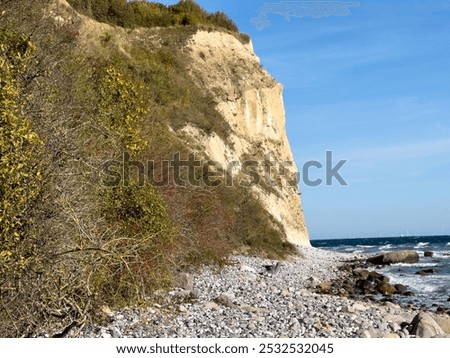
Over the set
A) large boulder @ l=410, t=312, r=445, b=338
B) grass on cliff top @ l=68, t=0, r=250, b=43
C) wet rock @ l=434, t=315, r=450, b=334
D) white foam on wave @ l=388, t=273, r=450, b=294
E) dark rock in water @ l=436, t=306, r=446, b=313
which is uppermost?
grass on cliff top @ l=68, t=0, r=250, b=43

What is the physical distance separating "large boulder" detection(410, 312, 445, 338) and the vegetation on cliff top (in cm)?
589

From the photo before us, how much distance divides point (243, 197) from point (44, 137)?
2105 centimetres

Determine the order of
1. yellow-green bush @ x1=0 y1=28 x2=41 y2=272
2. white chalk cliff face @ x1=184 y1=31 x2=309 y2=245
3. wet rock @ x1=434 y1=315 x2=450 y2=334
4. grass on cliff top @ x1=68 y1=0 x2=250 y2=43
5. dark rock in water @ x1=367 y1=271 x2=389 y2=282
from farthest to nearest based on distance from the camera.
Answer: white chalk cliff face @ x1=184 y1=31 x2=309 y2=245 < grass on cliff top @ x1=68 y1=0 x2=250 y2=43 < dark rock in water @ x1=367 y1=271 x2=389 y2=282 < wet rock @ x1=434 y1=315 x2=450 y2=334 < yellow-green bush @ x1=0 y1=28 x2=41 y2=272

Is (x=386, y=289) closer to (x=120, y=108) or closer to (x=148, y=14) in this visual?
(x=120, y=108)

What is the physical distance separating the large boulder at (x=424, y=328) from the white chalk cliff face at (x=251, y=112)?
23135 mm

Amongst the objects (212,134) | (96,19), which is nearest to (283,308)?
(212,134)

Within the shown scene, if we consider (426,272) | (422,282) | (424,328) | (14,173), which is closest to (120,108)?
(14,173)

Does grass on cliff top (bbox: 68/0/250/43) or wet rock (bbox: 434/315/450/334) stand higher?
grass on cliff top (bbox: 68/0/250/43)

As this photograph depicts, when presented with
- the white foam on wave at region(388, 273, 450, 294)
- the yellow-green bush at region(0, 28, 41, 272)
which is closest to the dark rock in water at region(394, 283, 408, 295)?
the white foam on wave at region(388, 273, 450, 294)

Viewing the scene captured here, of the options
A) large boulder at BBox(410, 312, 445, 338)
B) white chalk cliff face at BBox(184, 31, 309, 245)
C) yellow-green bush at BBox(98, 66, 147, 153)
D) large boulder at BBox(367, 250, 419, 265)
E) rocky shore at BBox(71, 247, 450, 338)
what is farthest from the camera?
white chalk cliff face at BBox(184, 31, 309, 245)

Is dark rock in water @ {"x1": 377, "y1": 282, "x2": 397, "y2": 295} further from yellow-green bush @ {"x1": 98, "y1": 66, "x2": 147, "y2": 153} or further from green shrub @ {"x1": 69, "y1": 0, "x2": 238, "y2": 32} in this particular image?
green shrub @ {"x1": 69, "y1": 0, "x2": 238, "y2": 32}

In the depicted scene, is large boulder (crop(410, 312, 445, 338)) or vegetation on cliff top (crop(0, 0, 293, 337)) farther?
large boulder (crop(410, 312, 445, 338))

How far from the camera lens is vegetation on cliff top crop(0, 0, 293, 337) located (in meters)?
6.95
